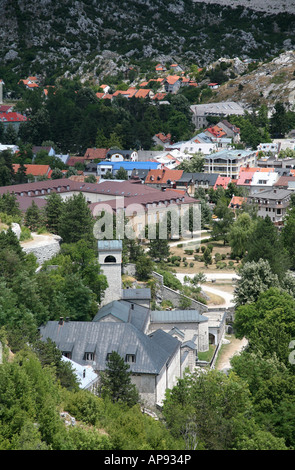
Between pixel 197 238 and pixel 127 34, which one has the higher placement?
pixel 127 34

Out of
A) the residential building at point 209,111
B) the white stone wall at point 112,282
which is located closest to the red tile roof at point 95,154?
the residential building at point 209,111

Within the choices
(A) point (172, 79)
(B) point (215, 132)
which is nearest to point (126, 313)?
(B) point (215, 132)

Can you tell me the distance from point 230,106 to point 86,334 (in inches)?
3655

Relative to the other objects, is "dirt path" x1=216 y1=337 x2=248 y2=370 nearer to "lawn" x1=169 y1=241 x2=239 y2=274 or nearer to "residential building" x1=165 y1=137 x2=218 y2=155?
"lawn" x1=169 y1=241 x2=239 y2=274

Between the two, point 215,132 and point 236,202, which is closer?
point 236,202

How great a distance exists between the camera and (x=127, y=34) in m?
171

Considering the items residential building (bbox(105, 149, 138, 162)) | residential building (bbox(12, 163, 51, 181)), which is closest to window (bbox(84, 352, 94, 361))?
residential building (bbox(12, 163, 51, 181))

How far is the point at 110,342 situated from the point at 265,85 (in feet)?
339

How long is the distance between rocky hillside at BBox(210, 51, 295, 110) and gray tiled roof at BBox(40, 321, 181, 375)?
3689 inches

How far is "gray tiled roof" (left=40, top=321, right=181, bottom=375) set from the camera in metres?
33.4

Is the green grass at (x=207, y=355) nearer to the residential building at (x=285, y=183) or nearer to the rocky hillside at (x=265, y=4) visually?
the residential building at (x=285, y=183)

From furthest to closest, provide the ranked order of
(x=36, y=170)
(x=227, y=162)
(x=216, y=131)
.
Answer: (x=216, y=131) → (x=227, y=162) → (x=36, y=170)

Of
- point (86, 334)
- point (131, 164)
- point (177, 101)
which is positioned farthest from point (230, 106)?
point (86, 334)

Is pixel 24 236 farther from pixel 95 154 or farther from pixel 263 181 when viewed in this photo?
pixel 95 154
